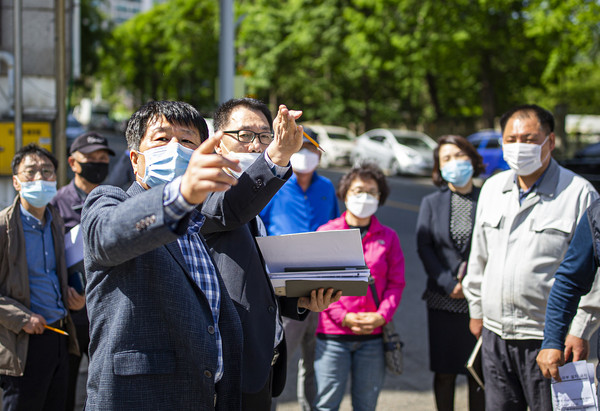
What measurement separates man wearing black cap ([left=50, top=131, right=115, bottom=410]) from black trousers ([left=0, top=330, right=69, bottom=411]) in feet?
1.40

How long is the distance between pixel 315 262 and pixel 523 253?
137 cm

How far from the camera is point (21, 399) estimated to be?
364cm

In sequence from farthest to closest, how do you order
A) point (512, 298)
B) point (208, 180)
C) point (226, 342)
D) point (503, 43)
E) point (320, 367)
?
point (503, 43) → point (320, 367) → point (512, 298) → point (226, 342) → point (208, 180)

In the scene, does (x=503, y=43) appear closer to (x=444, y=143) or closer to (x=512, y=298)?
(x=444, y=143)

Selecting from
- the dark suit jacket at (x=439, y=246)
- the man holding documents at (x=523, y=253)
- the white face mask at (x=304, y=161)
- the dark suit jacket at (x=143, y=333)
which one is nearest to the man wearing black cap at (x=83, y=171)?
the white face mask at (x=304, y=161)

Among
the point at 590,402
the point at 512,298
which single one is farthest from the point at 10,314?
the point at 590,402

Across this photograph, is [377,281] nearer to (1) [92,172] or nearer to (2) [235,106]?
(2) [235,106]

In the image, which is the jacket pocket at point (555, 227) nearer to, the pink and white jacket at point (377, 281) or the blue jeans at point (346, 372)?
the pink and white jacket at point (377, 281)

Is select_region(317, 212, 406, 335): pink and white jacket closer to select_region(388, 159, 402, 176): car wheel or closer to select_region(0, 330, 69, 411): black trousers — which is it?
select_region(0, 330, 69, 411): black trousers

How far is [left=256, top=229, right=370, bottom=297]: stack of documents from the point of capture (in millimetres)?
2645

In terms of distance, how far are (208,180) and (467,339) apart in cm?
326

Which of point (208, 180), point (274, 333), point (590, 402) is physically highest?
point (208, 180)

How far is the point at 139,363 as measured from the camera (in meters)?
2.01

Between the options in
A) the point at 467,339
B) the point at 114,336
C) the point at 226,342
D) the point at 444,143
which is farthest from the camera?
the point at 444,143
